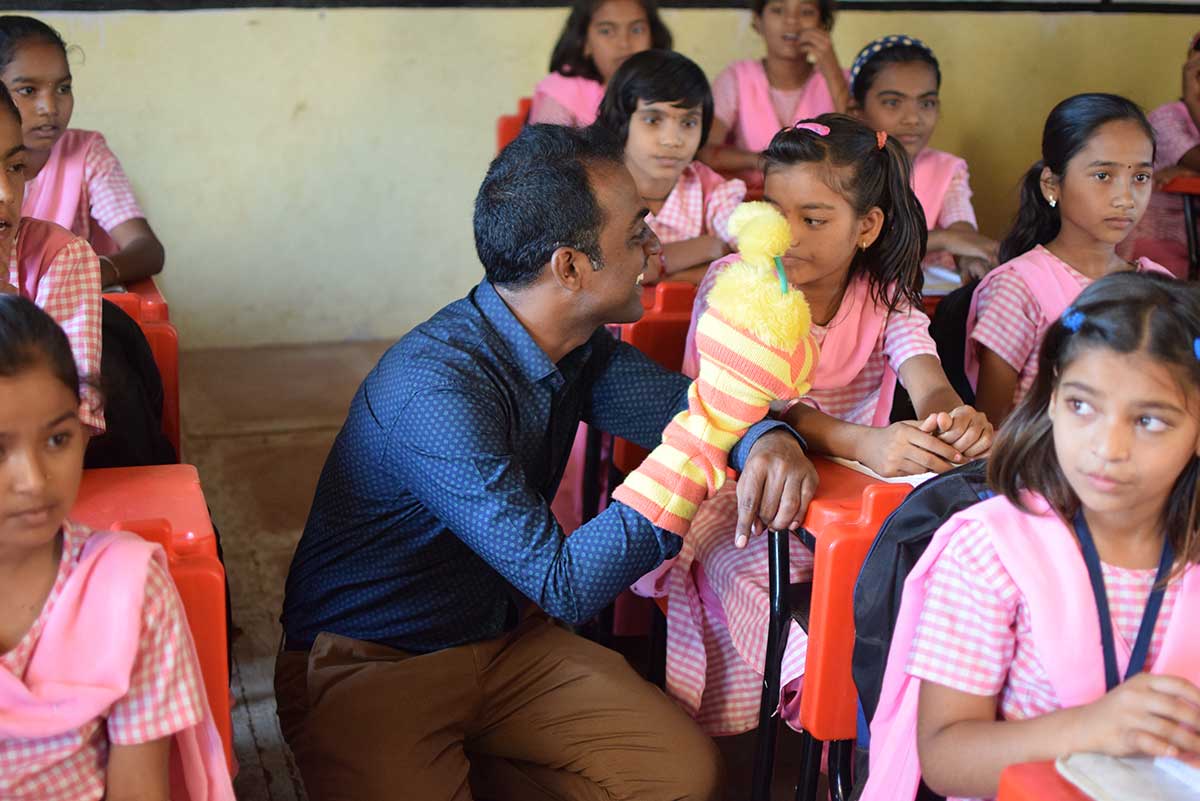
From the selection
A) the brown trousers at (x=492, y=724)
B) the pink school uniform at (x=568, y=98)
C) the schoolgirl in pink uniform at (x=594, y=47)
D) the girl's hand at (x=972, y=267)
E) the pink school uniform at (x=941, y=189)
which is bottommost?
the brown trousers at (x=492, y=724)

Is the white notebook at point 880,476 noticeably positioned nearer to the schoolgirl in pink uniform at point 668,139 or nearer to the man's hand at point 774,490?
the man's hand at point 774,490

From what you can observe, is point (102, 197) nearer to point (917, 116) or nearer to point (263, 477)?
point (263, 477)

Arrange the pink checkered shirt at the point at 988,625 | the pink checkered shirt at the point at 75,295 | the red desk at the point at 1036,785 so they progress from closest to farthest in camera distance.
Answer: the red desk at the point at 1036,785 → the pink checkered shirt at the point at 988,625 → the pink checkered shirt at the point at 75,295

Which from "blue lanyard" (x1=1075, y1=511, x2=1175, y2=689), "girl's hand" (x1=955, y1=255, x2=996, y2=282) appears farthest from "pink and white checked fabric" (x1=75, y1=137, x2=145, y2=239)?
"blue lanyard" (x1=1075, y1=511, x2=1175, y2=689)

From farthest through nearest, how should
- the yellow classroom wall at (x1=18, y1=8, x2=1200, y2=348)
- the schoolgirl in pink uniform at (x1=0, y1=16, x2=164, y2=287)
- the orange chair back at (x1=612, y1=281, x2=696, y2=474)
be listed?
1. the yellow classroom wall at (x1=18, y1=8, x2=1200, y2=348)
2. the schoolgirl in pink uniform at (x1=0, y1=16, x2=164, y2=287)
3. the orange chair back at (x1=612, y1=281, x2=696, y2=474)

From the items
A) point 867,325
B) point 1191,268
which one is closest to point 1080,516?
point 867,325

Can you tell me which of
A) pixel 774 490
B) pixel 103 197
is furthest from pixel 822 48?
pixel 774 490

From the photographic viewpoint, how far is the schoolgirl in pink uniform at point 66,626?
1.16 meters

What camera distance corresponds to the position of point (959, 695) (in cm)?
131

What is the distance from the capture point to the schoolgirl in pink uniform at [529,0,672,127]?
3.72 m

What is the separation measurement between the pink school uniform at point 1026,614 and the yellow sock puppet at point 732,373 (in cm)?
26

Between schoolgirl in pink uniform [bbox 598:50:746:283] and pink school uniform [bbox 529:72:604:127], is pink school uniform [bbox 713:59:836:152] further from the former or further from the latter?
schoolgirl in pink uniform [bbox 598:50:746:283]

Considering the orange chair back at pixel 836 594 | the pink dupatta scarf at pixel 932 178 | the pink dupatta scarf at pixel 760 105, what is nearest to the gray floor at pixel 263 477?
the orange chair back at pixel 836 594

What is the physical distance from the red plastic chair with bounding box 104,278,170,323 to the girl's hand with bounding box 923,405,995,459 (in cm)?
123
